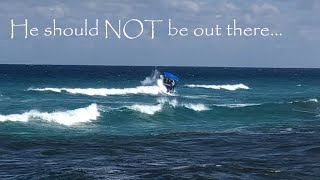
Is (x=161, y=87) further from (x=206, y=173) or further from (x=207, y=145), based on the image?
(x=206, y=173)

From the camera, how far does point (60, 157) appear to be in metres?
22.1

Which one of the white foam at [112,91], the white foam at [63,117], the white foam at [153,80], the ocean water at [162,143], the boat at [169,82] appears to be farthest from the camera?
the white foam at [153,80]

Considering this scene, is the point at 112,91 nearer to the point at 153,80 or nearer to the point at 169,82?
the point at 169,82

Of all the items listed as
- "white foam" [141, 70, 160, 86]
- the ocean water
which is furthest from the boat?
the ocean water

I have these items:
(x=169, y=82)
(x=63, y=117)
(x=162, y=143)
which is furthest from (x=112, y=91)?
(x=162, y=143)

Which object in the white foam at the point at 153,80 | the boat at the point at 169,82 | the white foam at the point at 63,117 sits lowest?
the white foam at the point at 63,117

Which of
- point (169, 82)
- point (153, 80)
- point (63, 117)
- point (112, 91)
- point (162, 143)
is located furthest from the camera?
point (153, 80)

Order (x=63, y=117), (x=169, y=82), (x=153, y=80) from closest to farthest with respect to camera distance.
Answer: (x=63, y=117) < (x=169, y=82) < (x=153, y=80)

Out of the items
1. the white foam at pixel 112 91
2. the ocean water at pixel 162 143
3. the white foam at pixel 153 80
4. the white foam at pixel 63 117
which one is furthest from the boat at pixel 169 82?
the white foam at pixel 63 117

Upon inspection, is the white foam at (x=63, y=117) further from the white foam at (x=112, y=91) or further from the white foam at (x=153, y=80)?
the white foam at (x=153, y=80)

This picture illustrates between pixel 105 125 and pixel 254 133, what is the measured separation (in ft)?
28.2

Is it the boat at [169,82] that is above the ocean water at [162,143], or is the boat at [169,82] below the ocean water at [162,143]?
above

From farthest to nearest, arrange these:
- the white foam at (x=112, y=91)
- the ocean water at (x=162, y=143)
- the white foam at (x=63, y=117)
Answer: the white foam at (x=112, y=91)
the white foam at (x=63, y=117)
the ocean water at (x=162, y=143)

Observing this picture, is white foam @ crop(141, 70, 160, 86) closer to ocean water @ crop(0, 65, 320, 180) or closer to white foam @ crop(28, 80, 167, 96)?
white foam @ crop(28, 80, 167, 96)
